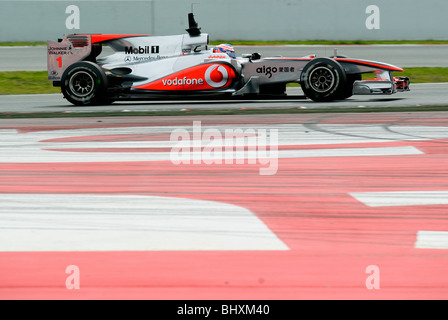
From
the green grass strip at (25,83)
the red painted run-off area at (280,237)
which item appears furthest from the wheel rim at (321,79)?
the green grass strip at (25,83)

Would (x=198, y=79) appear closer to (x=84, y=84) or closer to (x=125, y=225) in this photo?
(x=84, y=84)

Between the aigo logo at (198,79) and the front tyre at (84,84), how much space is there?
30.0 inches

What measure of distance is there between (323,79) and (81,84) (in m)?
3.90

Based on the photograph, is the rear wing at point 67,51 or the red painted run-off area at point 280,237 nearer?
the red painted run-off area at point 280,237

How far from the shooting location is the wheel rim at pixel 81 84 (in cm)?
1154

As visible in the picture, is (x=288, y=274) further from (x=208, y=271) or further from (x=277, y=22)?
(x=277, y=22)

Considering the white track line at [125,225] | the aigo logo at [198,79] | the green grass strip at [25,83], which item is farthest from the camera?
the green grass strip at [25,83]

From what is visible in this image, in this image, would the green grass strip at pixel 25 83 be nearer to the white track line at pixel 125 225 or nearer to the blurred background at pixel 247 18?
the blurred background at pixel 247 18

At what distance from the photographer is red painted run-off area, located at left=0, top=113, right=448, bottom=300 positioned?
3068mm

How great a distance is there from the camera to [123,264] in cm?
336

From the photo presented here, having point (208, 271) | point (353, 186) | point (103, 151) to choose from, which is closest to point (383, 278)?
point (208, 271)

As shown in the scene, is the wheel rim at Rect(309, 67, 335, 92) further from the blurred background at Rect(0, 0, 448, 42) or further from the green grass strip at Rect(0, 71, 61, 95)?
the blurred background at Rect(0, 0, 448, 42)

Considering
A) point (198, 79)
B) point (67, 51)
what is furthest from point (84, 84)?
point (198, 79)

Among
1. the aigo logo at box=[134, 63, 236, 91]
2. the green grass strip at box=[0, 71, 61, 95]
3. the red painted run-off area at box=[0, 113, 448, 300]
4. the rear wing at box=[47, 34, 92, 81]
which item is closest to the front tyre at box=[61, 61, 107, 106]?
the rear wing at box=[47, 34, 92, 81]
